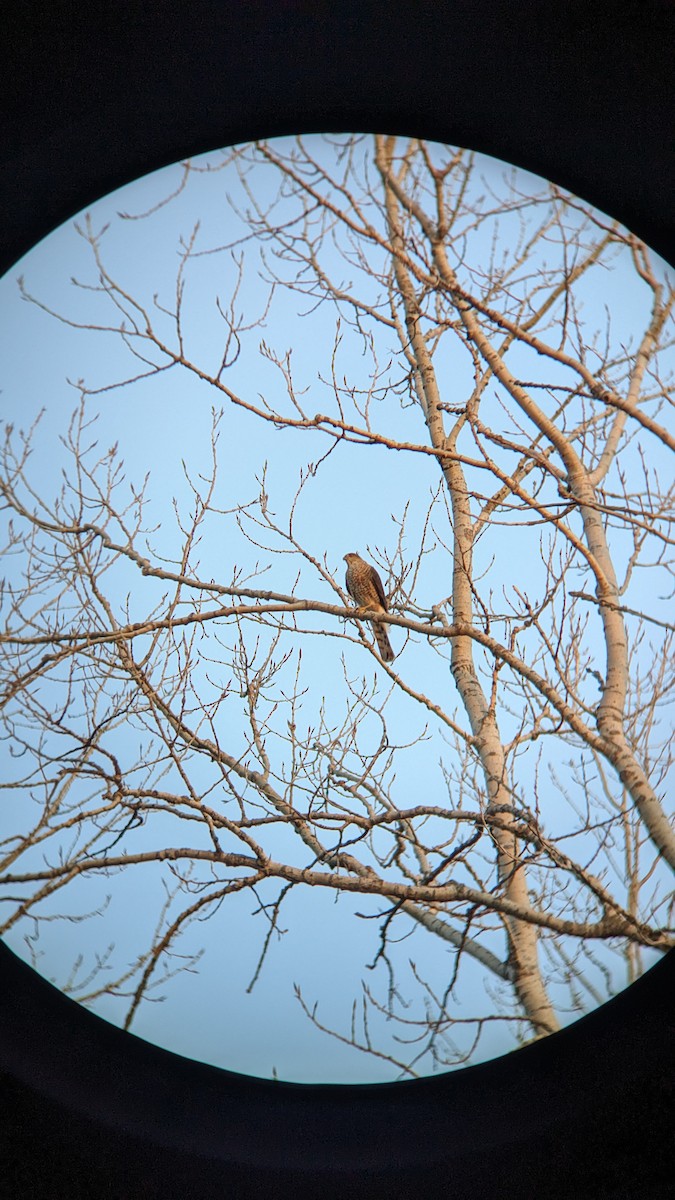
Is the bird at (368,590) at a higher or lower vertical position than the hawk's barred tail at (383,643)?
higher

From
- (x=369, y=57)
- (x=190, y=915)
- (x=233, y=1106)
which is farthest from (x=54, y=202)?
(x=233, y=1106)

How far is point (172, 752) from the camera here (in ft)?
6.84

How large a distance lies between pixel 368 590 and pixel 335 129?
1261 millimetres

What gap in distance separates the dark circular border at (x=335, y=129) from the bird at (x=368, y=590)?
3.50 feet

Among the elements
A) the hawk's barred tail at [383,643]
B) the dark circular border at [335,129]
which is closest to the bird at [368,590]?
the hawk's barred tail at [383,643]

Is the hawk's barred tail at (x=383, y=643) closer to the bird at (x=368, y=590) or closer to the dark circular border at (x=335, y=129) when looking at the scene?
the bird at (x=368, y=590)

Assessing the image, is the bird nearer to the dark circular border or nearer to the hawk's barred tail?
the hawk's barred tail

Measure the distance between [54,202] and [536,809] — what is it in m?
1.75

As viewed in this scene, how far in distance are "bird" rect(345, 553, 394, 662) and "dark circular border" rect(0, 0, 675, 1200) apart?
1068mm

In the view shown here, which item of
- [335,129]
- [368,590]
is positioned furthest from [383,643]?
[335,129]

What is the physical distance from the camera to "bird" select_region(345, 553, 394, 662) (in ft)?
8.02

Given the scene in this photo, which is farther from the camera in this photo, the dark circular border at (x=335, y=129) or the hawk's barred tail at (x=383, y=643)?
the hawk's barred tail at (x=383, y=643)

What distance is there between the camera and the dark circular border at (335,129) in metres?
1.54

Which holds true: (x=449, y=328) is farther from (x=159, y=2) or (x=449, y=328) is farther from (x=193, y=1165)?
(x=193, y=1165)
